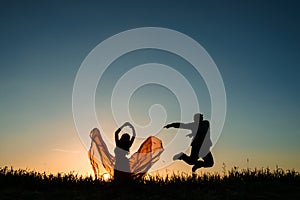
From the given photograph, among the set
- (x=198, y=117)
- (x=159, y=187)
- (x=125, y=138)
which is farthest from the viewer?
(x=198, y=117)

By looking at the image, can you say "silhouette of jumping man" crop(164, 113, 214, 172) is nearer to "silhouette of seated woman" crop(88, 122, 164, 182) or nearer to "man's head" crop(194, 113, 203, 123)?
"man's head" crop(194, 113, 203, 123)

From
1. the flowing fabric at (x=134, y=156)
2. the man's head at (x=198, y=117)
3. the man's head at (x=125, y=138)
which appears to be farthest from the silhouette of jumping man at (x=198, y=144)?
the man's head at (x=125, y=138)

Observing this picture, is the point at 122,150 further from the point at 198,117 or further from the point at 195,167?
the point at 198,117

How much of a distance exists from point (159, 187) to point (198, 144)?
96.9 inches

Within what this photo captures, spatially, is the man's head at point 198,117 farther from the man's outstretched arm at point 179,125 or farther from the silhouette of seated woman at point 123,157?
the silhouette of seated woman at point 123,157

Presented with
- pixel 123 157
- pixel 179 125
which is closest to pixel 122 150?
pixel 123 157

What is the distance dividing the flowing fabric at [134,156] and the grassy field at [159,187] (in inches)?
38.8

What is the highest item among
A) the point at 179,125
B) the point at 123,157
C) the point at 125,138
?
the point at 179,125

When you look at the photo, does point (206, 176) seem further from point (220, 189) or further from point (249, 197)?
point (249, 197)

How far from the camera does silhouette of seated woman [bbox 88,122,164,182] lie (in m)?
10.3

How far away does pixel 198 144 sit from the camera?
10523 millimetres

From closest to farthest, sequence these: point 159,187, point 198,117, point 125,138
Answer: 1. point 159,187
2. point 125,138
3. point 198,117

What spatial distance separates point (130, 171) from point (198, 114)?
8.88 ft

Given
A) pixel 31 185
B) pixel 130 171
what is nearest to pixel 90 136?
pixel 130 171
